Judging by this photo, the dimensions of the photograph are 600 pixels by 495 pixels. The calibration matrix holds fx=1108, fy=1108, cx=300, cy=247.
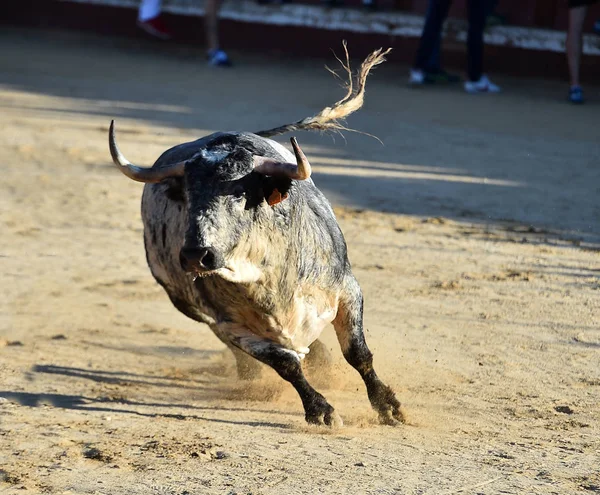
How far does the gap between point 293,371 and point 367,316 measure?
1.45 metres

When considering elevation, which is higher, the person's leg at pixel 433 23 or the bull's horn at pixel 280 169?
the bull's horn at pixel 280 169

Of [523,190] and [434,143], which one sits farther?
[434,143]

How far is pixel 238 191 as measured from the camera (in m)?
3.97

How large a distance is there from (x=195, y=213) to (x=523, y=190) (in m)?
4.80

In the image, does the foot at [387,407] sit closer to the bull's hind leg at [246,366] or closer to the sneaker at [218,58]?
the bull's hind leg at [246,366]

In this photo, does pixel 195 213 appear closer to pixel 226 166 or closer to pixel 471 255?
pixel 226 166

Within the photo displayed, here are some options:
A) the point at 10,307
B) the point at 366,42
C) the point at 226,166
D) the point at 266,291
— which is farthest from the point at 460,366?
the point at 366,42

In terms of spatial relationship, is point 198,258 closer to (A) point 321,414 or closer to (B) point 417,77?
(A) point 321,414

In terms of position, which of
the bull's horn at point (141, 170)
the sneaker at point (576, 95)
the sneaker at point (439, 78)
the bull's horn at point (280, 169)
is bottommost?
the sneaker at point (439, 78)

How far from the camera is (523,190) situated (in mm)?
8195

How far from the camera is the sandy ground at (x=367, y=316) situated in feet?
12.7

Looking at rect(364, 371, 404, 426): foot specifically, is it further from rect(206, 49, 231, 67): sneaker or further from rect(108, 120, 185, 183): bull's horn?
rect(206, 49, 231, 67): sneaker

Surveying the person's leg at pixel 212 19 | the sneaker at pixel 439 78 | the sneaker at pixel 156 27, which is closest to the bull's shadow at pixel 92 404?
the sneaker at pixel 439 78

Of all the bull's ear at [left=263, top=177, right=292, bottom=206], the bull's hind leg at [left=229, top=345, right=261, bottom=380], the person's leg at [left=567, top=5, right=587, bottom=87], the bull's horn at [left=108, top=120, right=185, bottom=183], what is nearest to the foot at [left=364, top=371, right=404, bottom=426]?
the bull's hind leg at [left=229, top=345, right=261, bottom=380]
